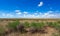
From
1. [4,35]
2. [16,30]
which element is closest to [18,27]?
[16,30]

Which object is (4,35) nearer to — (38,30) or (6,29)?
(6,29)

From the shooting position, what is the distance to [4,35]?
19734 millimetres

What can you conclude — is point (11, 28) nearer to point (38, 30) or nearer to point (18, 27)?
point (18, 27)

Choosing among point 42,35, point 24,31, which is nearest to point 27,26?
point 24,31

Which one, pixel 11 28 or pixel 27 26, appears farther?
pixel 27 26

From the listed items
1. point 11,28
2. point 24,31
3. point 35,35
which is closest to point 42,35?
point 35,35

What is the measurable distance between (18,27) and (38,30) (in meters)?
2.18

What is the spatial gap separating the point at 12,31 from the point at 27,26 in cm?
254

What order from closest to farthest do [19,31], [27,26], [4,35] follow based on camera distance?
[4,35] < [19,31] < [27,26]

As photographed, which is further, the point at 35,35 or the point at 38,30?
the point at 38,30

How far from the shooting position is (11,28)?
854 inches

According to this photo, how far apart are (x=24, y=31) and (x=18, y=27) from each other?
0.80 m

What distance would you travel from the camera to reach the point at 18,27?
2111 centimetres

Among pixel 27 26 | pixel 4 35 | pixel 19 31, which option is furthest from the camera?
pixel 27 26
